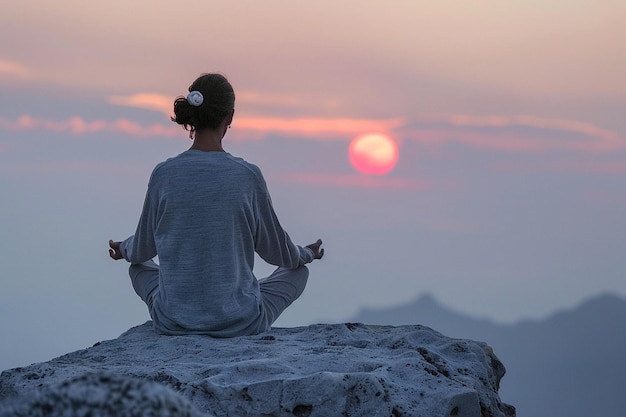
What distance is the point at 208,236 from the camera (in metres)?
6.02

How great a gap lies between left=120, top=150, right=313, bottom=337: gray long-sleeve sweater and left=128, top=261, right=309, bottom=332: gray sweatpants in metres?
0.33

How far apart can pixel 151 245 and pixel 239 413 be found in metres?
2.05

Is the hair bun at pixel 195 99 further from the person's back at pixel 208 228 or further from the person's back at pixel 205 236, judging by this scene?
the person's back at pixel 205 236

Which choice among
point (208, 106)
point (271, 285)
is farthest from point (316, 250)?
point (208, 106)

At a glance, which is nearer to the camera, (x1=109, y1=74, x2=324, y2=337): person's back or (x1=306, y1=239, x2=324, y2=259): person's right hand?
(x1=109, y1=74, x2=324, y2=337): person's back

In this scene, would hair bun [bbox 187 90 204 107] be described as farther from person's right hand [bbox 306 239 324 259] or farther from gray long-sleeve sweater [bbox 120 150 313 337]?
person's right hand [bbox 306 239 324 259]

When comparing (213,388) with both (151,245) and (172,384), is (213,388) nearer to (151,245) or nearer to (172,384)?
(172,384)

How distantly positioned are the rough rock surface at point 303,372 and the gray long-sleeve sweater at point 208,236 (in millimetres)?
188

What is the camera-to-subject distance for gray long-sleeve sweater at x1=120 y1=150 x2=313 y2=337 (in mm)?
6031

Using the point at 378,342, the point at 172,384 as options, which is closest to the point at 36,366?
the point at 172,384

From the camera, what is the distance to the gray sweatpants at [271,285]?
6613 mm

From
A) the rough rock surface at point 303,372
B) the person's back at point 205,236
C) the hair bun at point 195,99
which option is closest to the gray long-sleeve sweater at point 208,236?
the person's back at point 205,236

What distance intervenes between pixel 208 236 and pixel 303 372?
140 cm

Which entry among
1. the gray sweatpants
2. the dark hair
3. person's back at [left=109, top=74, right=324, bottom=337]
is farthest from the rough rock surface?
the dark hair
